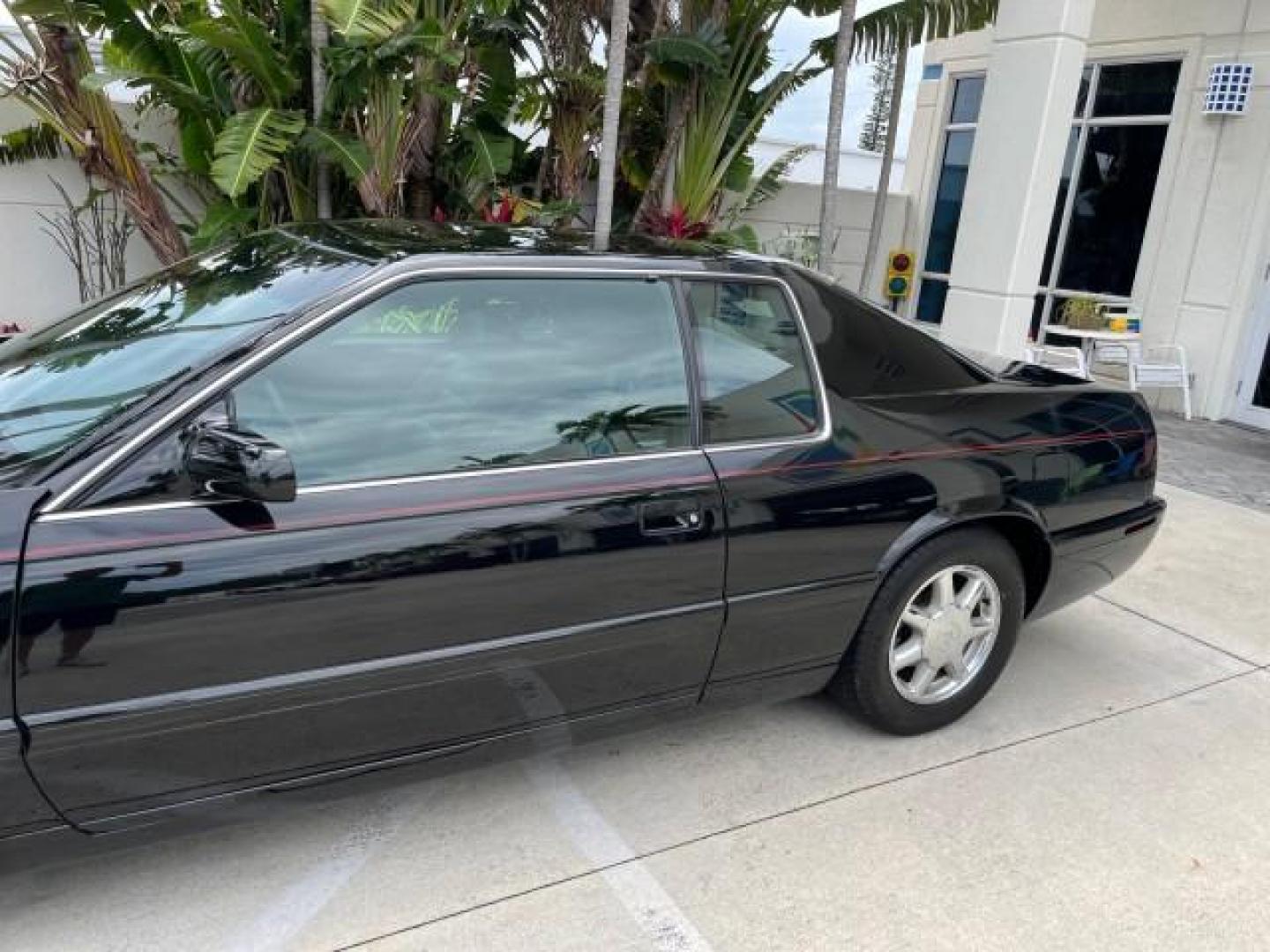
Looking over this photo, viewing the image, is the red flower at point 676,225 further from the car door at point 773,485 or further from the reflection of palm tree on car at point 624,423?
the reflection of palm tree on car at point 624,423

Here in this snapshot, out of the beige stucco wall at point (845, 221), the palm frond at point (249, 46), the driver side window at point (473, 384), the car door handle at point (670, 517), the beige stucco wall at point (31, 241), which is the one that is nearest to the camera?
the driver side window at point (473, 384)

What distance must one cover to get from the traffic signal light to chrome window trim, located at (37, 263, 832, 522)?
10.2 metres

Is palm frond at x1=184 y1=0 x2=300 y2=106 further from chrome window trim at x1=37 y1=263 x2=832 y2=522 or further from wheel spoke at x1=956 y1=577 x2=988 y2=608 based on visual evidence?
wheel spoke at x1=956 y1=577 x2=988 y2=608

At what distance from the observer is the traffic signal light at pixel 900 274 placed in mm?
12562

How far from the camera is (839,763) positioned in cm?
324

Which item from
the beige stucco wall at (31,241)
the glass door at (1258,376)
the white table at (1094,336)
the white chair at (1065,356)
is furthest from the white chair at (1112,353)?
the beige stucco wall at (31,241)

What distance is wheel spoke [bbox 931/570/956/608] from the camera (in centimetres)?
325

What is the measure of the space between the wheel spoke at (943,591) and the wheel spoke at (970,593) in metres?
0.04

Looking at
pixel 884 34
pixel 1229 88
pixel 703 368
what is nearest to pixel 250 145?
pixel 703 368

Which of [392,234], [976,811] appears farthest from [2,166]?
[976,811]

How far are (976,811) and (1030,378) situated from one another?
166 centimetres

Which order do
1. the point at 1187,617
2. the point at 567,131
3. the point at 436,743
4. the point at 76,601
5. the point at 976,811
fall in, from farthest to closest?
the point at 567,131, the point at 1187,617, the point at 976,811, the point at 436,743, the point at 76,601

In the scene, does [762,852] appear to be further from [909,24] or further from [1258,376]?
[1258,376]

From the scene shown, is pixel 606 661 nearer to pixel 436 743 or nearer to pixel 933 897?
pixel 436 743
